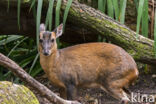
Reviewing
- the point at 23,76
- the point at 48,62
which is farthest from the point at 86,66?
the point at 23,76

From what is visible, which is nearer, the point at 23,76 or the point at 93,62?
the point at 23,76

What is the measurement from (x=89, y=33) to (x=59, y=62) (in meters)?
0.92

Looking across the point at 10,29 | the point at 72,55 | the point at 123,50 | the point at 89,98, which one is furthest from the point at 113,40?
the point at 10,29

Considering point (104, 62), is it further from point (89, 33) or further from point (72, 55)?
point (89, 33)

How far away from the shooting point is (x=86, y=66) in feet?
16.4

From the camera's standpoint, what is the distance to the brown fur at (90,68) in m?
4.80

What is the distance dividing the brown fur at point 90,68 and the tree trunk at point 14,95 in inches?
80.7

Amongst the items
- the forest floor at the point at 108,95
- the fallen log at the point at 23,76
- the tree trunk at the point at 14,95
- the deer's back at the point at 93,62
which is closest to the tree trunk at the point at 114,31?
the deer's back at the point at 93,62

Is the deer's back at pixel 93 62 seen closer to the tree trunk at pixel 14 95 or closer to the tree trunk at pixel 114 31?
the tree trunk at pixel 114 31

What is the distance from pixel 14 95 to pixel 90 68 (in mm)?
2468

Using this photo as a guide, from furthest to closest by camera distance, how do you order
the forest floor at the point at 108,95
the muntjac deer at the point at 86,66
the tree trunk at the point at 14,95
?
the forest floor at the point at 108,95 < the muntjac deer at the point at 86,66 < the tree trunk at the point at 14,95

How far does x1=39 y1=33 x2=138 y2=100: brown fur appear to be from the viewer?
480 cm

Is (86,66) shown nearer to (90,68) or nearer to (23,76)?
(90,68)

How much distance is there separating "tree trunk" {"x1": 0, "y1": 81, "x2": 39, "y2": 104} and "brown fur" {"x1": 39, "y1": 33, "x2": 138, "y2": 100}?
2.05 m
